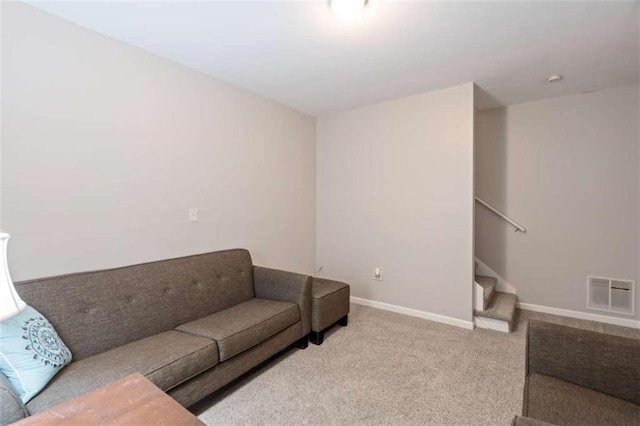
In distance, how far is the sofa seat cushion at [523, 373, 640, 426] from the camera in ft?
3.88

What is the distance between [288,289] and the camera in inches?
107

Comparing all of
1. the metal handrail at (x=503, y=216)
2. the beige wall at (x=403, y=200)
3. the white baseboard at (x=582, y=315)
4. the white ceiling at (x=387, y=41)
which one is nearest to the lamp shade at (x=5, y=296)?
the white ceiling at (x=387, y=41)

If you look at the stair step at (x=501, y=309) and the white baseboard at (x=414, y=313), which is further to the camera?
the white baseboard at (x=414, y=313)

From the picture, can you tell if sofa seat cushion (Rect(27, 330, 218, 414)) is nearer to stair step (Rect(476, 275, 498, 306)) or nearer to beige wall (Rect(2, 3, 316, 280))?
beige wall (Rect(2, 3, 316, 280))

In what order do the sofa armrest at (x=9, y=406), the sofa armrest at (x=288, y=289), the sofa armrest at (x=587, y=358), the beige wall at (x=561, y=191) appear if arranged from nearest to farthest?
the sofa armrest at (x=9, y=406)
the sofa armrest at (x=587, y=358)
the sofa armrest at (x=288, y=289)
the beige wall at (x=561, y=191)

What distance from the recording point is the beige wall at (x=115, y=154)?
184 centimetres

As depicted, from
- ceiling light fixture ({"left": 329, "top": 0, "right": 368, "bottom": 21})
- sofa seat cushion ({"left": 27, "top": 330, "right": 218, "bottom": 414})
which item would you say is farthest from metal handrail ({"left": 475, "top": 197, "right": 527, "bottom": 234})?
sofa seat cushion ({"left": 27, "top": 330, "right": 218, "bottom": 414})

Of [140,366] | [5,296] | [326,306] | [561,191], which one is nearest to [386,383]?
[326,306]

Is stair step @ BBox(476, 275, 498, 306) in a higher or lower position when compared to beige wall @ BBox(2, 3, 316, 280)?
lower

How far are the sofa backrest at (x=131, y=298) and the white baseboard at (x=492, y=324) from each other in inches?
91.7

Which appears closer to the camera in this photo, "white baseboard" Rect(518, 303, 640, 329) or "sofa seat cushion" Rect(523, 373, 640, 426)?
"sofa seat cushion" Rect(523, 373, 640, 426)

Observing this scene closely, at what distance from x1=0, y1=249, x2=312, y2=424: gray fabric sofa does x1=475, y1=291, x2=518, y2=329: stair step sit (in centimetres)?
180

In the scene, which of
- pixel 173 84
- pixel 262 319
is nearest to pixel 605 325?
pixel 262 319

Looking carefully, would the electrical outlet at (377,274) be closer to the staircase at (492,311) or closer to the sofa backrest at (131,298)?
the staircase at (492,311)
